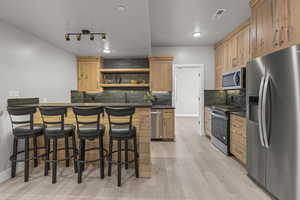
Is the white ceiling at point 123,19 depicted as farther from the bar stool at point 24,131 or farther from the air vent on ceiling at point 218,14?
the bar stool at point 24,131

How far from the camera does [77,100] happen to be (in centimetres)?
546

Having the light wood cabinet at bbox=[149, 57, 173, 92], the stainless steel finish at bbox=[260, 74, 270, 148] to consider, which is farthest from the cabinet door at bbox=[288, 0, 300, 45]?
the light wood cabinet at bbox=[149, 57, 173, 92]

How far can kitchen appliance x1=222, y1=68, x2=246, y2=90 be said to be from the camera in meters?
3.66

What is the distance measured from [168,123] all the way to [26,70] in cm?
345

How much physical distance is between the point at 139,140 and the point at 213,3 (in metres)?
2.57

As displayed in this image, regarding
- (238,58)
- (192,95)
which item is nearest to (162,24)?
(238,58)

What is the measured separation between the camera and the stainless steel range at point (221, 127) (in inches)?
148

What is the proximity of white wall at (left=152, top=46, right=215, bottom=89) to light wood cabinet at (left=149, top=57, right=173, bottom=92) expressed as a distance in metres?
0.45

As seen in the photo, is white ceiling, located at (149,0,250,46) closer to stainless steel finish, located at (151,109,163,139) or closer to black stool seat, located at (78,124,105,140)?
stainless steel finish, located at (151,109,163,139)

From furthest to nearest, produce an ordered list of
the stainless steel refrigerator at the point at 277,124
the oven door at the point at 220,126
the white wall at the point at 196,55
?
1. the white wall at the point at 196,55
2. the oven door at the point at 220,126
3. the stainless steel refrigerator at the point at 277,124

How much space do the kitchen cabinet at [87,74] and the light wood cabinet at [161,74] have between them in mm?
1652

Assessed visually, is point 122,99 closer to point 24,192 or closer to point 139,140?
point 139,140

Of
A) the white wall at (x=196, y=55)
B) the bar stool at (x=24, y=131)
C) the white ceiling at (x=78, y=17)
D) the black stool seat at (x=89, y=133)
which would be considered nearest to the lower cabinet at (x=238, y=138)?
the white wall at (x=196, y=55)

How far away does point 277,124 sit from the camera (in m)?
2.09
